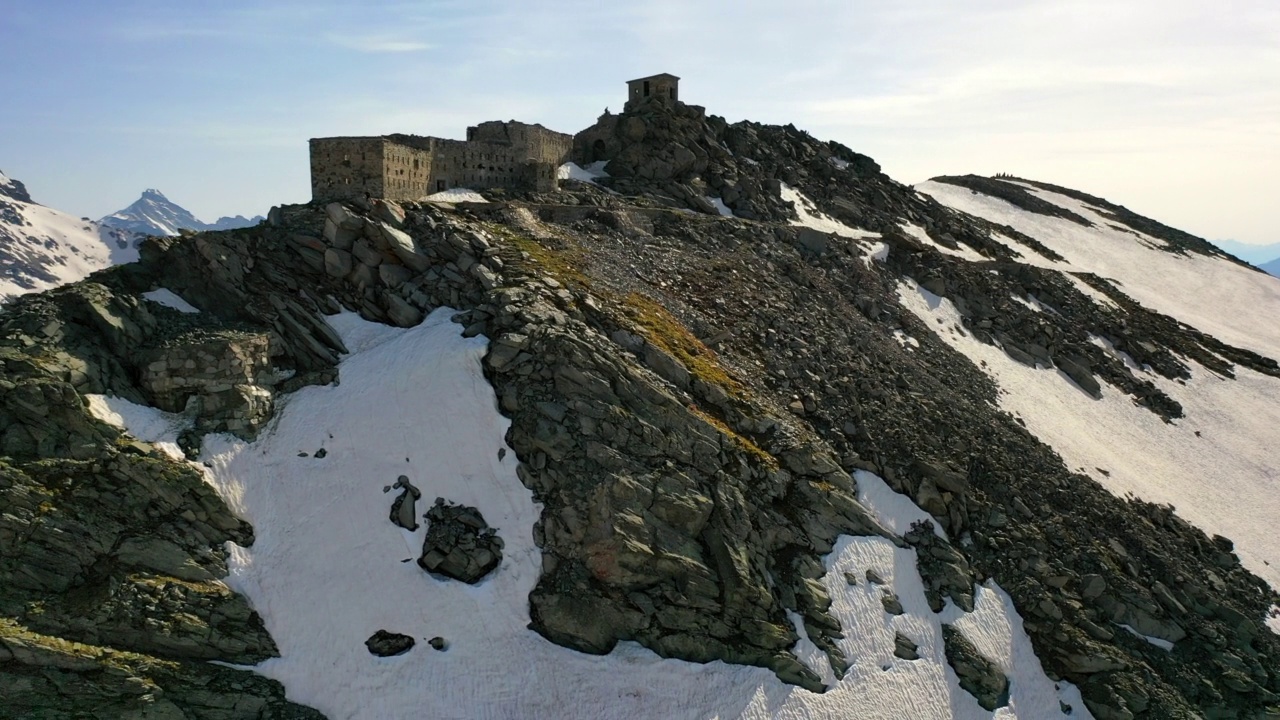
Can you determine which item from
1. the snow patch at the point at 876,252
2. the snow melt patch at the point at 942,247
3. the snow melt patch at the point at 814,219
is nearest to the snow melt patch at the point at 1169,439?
the snow patch at the point at 876,252

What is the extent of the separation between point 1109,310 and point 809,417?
5410 centimetres

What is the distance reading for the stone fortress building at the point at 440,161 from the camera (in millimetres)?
47719

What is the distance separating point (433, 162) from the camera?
2131 inches

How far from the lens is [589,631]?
30062 mm

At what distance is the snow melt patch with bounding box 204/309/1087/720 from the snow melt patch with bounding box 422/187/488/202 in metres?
17.1

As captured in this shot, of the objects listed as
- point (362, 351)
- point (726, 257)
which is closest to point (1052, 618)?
point (726, 257)

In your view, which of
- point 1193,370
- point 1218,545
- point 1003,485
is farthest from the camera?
point 1193,370

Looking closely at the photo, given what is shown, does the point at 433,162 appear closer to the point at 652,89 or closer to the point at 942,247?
the point at 652,89

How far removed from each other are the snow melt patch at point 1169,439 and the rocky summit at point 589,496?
2074 mm

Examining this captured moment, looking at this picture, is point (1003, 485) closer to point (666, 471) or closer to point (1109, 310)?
point (666, 471)

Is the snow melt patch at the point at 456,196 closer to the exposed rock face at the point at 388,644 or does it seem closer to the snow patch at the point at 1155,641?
the exposed rock face at the point at 388,644

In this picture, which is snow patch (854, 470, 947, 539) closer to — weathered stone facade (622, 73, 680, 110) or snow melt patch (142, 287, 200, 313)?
snow melt patch (142, 287, 200, 313)

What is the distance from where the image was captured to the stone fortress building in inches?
1879

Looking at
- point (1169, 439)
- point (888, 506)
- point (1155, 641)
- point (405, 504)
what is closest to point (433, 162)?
point (405, 504)
